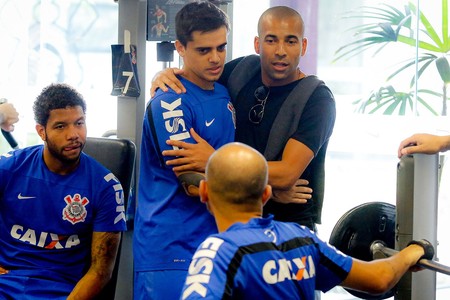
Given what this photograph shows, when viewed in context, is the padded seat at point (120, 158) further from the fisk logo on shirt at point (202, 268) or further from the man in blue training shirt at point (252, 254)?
the fisk logo on shirt at point (202, 268)

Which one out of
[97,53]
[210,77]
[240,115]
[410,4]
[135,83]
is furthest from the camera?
[97,53]

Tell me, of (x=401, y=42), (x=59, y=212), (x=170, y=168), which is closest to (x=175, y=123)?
(x=170, y=168)

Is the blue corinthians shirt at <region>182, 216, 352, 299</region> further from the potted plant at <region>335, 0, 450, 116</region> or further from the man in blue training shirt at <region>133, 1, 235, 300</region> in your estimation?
the potted plant at <region>335, 0, 450, 116</region>

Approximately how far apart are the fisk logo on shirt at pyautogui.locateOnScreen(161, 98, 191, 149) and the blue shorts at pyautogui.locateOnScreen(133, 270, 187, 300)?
41cm

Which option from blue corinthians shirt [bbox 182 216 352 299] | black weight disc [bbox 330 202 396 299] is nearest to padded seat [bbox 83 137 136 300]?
black weight disc [bbox 330 202 396 299]

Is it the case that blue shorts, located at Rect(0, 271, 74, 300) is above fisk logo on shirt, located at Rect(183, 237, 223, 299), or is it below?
below

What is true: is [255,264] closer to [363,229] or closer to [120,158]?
[363,229]

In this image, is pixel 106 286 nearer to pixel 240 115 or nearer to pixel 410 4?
pixel 240 115

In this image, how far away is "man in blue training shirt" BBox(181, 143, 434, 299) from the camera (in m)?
1.64

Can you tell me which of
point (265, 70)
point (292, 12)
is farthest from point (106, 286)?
point (292, 12)

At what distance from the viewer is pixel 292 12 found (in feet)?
8.23

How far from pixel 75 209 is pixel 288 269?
115cm

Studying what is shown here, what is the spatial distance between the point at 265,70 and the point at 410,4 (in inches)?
75.7

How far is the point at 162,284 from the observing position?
2.31 meters
